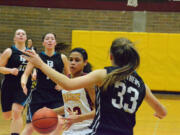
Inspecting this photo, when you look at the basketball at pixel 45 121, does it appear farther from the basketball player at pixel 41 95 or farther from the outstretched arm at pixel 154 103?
the basketball player at pixel 41 95

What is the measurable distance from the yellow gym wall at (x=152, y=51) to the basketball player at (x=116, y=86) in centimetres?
765

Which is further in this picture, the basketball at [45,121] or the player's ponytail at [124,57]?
the basketball at [45,121]

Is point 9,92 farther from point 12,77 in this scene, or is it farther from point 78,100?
point 78,100

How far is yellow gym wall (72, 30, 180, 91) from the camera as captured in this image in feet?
32.3

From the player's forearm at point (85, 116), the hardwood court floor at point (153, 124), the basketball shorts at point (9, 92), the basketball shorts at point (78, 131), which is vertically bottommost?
the hardwood court floor at point (153, 124)

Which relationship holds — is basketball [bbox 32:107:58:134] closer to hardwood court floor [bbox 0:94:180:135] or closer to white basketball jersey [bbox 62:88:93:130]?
white basketball jersey [bbox 62:88:93:130]

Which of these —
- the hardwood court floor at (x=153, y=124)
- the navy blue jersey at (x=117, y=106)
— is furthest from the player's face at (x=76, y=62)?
the hardwood court floor at (x=153, y=124)

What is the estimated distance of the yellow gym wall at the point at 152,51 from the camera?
32.3ft

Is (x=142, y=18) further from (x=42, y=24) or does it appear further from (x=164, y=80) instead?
(x=42, y=24)

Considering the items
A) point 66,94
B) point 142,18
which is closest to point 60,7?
point 142,18

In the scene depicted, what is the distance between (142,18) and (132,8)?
1.51 ft

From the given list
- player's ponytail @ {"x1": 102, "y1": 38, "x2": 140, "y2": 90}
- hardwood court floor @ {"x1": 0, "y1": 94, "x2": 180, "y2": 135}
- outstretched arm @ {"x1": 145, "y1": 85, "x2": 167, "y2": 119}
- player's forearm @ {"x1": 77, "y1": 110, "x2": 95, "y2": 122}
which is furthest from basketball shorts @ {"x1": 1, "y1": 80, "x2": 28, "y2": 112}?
player's ponytail @ {"x1": 102, "y1": 38, "x2": 140, "y2": 90}

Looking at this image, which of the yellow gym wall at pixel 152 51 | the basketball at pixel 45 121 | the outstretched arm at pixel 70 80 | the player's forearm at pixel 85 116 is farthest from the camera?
the yellow gym wall at pixel 152 51

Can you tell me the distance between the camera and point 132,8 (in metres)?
10.9
